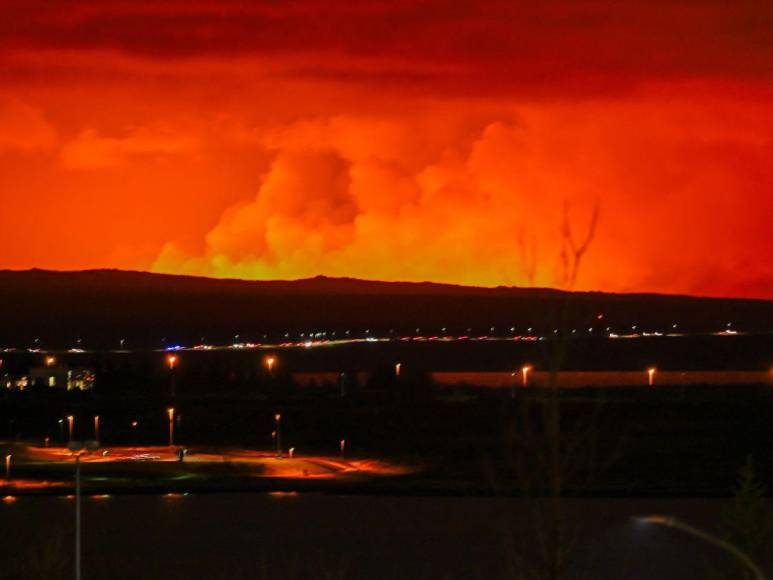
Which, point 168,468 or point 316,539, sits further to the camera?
point 168,468

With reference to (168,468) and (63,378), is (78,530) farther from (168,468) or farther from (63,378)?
(63,378)

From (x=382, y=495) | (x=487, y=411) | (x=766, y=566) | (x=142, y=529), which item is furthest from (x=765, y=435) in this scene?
(x=766, y=566)

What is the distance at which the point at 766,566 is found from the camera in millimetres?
15203

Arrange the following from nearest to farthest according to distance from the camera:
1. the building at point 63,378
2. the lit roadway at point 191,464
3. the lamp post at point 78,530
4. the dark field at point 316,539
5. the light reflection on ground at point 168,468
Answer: the lamp post at point 78,530 < the dark field at point 316,539 < the light reflection on ground at point 168,468 < the lit roadway at point 191,464 < the building at point 63,378

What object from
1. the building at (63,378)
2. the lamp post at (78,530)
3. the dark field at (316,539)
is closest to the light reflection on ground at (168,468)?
the dark field at (316,539)

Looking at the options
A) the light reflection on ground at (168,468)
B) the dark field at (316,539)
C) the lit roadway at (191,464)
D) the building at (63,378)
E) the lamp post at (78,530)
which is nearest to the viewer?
the lamp post at (78,530)

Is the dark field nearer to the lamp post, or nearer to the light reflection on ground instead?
the lamp post

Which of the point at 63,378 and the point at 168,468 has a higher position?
the point at 63,378

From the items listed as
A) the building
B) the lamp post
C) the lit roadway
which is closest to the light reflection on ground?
the lit roadway

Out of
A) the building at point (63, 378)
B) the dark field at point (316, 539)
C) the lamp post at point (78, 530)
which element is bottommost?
the dark field at point (316, 539)

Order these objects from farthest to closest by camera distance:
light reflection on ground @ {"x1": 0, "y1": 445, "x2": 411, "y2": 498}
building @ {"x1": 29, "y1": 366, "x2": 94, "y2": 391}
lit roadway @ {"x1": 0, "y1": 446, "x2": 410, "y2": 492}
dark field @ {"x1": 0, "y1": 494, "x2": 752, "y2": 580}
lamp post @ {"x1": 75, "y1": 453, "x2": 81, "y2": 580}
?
building @ {"x1": 29, "y1": 366, "x2": 94, "y2": 391} → lit roadway @ {"x1": 0, "y1": 446, "x2": 410, "y2": 492} → light reflection on ground @ {"x1": 0, "y1": 445, "x2": 411, "y2": 498} → dark field @ {"x1": 0, "y1": 494, "x2": 752, "y2": 580} → lamp post @ {"x1": 75, "y1": 453, "x2": 81, "y2": 580}

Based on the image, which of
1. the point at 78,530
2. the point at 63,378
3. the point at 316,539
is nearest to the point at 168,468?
the point at 316,539

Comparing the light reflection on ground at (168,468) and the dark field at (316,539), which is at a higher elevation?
the light reflection on ground at (168,468)

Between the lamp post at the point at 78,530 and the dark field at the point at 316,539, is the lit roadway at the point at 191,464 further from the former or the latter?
the lamp post at the point at 78,530
